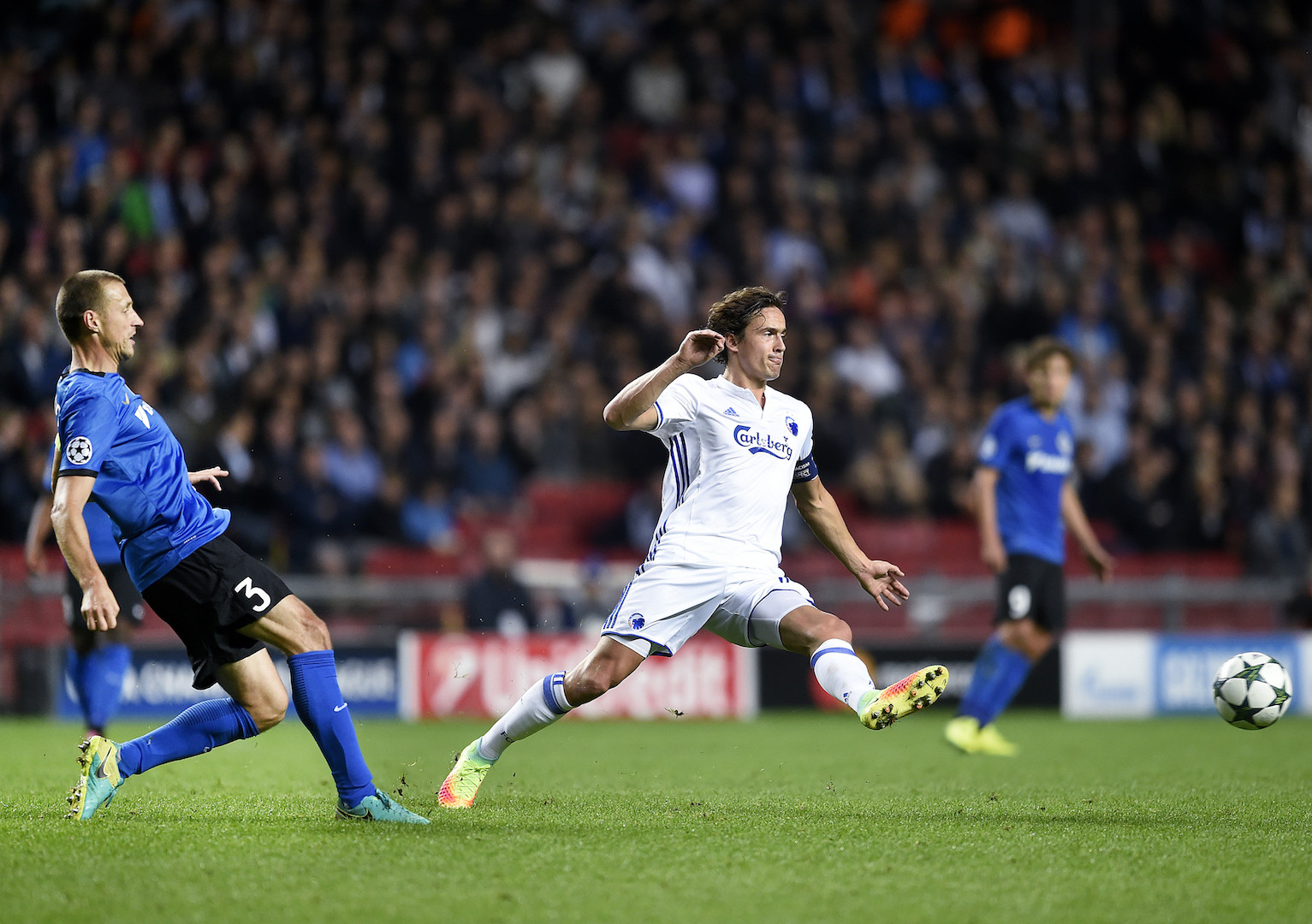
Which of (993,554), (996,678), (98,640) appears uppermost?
(993,554)

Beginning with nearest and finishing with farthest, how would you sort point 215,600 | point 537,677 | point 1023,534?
point 215,600, point 1023,534, point 537,677

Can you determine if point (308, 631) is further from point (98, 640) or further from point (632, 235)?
point (632, 235)

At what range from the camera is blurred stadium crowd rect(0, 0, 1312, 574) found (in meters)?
14.0

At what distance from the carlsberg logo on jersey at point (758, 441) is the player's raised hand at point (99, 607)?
2468 millimetres

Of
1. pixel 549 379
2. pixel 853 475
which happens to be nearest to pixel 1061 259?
pixel 853 475

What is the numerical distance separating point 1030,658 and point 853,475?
6.02 m

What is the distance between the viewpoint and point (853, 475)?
→ 15289 mm

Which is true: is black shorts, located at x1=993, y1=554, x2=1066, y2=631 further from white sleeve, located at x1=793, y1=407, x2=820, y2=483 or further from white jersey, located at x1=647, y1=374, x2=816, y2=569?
white jersey, located at x1=647, y1=374, x2=816, y2=569

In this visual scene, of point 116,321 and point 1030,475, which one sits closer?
point 116,321

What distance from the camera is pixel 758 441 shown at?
6273 mm

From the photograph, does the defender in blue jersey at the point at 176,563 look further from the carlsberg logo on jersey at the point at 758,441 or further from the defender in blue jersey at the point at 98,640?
the defender in blue jersey at the point at 98,640

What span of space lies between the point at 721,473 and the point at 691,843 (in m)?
1.55

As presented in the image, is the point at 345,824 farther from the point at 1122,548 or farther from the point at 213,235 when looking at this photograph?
the point at 1122,548

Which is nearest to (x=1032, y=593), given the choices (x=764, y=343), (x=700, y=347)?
(x=764, y=343)
